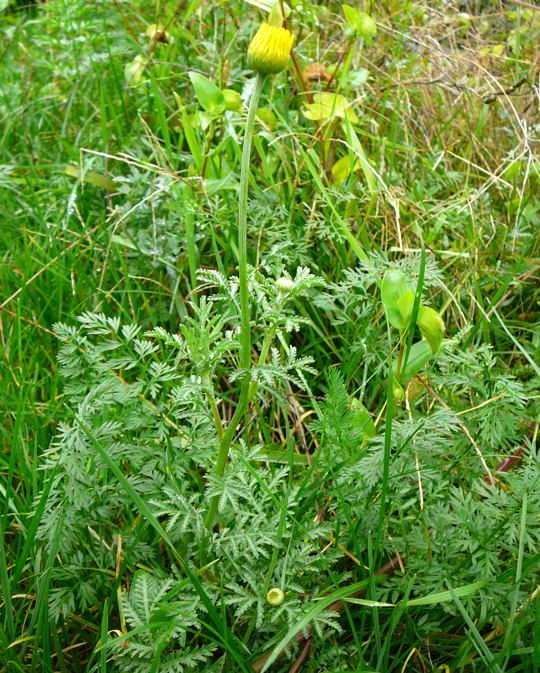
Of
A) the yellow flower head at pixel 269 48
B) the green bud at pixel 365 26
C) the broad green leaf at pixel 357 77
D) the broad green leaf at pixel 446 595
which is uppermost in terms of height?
the yellow flower head at pixel 269 48

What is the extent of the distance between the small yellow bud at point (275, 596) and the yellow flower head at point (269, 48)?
788 millimetres

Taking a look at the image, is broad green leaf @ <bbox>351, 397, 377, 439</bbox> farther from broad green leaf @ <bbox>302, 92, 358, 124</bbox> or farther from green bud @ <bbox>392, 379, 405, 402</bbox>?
broad green leaf @ <bbox>302, 92, 358, 124</bbox>

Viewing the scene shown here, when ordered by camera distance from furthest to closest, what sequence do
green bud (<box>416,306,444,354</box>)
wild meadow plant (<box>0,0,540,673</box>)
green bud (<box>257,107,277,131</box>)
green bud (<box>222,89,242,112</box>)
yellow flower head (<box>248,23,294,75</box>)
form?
green bud (<box>257,107,277,131</box>), green bud (<box>222,89,242,112</box>), green bud (<box>416,306,444,354</box>), wild meadow plant (<box>0,0,540,673</box>), yellow flower head (<box>248,23,294,75</box>)

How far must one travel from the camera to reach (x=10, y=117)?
2520mm

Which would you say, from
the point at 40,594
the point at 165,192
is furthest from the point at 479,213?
the point at 40,594

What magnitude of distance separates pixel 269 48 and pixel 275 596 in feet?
2.69

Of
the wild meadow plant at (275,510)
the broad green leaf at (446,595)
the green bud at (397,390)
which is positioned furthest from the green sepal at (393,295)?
the broad green leaf at (446,595)

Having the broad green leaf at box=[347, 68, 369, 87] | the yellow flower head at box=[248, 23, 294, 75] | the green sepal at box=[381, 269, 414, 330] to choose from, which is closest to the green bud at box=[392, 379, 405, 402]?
the green sepal at box=[381, 269, 414, 330]

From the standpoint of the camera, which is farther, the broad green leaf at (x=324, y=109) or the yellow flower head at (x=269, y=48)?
the broad green leaf at (x=324, y=109)

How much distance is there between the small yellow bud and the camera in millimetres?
1071

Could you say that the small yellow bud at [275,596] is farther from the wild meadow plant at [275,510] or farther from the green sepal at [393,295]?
the green sepal at [393,295]

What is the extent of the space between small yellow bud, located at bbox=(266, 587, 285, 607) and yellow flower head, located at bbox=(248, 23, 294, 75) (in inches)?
31.0

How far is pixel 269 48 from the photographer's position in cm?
96

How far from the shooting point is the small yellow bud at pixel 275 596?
107 cm
